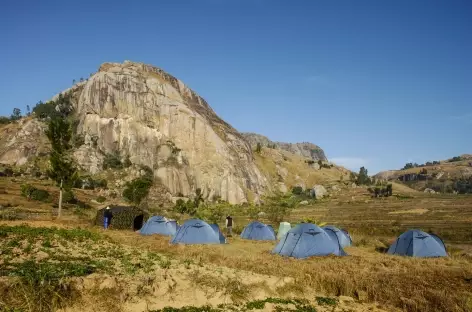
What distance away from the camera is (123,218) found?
110 feet

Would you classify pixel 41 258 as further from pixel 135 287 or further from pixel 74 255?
pixel 135 287

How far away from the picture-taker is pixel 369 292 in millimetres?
13062

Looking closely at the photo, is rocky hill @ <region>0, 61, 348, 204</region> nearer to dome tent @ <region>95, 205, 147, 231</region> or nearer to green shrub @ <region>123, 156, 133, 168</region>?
green shrub @ <region>123, 156, 133, 168</region>

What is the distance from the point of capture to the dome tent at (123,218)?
33031mm

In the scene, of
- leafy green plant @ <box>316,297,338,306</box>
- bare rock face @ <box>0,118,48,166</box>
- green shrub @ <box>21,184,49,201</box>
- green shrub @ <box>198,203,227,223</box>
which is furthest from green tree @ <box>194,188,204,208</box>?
leafy green plant @ <box>316,297,338,306</box>

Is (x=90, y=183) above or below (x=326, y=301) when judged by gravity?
above

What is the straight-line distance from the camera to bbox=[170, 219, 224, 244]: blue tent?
2502 cm

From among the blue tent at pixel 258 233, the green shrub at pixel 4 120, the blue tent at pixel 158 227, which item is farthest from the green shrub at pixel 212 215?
the green shrub at pixel 4 120

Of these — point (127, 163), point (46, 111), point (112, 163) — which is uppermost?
point (46, 111)

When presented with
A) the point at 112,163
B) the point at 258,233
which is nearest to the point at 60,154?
the point at 258,233

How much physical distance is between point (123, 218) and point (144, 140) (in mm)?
53209

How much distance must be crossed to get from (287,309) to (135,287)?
467cm

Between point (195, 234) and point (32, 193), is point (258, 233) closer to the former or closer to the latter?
point (195, 234)

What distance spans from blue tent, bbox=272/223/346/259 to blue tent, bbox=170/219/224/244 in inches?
213
